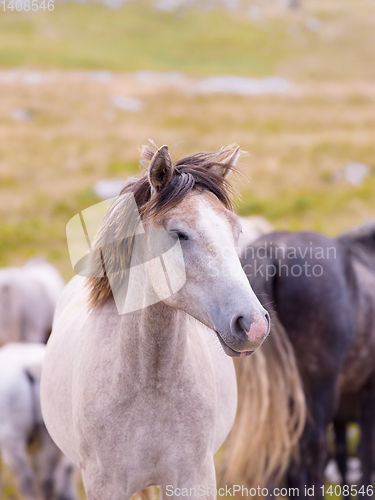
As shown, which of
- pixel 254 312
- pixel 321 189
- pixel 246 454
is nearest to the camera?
pixel 254 312

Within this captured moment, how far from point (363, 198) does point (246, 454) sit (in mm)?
9180

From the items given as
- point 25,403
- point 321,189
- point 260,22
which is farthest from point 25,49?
Result: point 25,403

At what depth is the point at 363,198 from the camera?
1131 centimetres

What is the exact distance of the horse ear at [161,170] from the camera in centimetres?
167

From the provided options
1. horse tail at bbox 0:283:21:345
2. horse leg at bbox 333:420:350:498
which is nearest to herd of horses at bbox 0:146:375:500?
horse leg at bbox 333:420:350:498

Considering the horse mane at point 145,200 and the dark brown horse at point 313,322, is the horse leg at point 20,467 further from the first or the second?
the horse mane at point 145,200

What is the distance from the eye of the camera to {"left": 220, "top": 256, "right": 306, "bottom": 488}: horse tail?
3.35 meters

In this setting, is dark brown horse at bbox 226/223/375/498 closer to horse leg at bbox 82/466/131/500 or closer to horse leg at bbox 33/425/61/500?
horse leg at bbox 33/425/61/500

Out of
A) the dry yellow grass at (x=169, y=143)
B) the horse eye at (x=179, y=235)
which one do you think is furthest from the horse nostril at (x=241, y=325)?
the dry yellow grass at (x=169, y=143)

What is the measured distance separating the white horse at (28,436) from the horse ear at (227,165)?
2289 millimetres

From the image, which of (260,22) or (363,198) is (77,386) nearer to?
(363,198)

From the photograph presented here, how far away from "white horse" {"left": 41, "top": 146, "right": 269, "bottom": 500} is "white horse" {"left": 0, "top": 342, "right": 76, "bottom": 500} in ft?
5.07

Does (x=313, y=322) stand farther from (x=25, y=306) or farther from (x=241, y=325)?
(x=25, y=306)

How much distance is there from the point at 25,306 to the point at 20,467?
1924 millimetres
